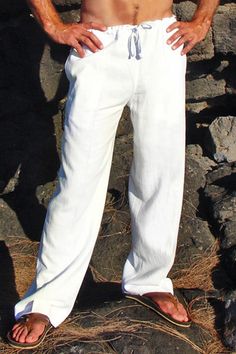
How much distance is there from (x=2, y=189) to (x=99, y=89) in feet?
5.20

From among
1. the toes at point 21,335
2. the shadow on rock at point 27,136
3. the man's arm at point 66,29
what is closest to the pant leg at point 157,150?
the man's arm at point 66,29

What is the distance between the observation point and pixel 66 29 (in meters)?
3.97

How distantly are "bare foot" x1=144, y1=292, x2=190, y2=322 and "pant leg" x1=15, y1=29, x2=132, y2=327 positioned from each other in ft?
1.42

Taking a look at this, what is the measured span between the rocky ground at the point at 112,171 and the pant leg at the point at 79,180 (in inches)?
21.4

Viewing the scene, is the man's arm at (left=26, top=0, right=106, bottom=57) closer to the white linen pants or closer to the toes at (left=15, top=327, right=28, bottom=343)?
the white linen pants

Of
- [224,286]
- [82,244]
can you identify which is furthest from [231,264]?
[82,244]

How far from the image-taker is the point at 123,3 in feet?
13.0

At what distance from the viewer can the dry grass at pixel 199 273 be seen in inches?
194

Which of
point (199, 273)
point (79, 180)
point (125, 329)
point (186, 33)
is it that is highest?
point (186, 33)

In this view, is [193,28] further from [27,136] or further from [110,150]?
[27,136]

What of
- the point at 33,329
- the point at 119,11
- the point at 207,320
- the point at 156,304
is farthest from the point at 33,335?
the point at 119,11

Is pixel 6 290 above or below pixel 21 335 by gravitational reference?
below

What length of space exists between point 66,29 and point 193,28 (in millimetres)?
588

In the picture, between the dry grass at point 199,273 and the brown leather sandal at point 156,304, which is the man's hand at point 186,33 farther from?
the dry grass at point 199,273
